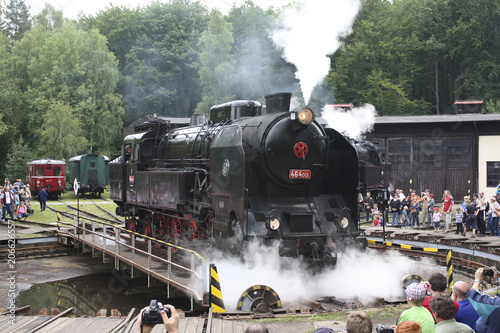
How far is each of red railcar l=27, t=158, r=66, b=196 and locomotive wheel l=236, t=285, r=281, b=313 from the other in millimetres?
24924

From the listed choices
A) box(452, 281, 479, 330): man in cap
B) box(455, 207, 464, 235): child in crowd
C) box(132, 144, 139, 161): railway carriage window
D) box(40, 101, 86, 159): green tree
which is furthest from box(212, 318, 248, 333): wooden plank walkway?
box(40, 101, 86, 159): green tree

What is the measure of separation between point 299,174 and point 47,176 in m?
24.2

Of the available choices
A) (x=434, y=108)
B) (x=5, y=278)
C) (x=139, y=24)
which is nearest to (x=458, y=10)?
(x=434, y=108)

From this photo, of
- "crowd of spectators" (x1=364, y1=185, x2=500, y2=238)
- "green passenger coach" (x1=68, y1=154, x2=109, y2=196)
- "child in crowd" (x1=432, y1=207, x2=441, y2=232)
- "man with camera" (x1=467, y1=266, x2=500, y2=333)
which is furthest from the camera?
"green passenger coach" (x1=68, y1=154, x2=109, y2=196)

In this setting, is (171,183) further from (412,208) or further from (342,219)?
(412,208)

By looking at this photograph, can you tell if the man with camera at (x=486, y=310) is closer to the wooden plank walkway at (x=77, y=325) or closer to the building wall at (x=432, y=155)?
the wooden plank walkway at (x=77, y=325)

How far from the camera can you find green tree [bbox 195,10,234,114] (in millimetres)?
45000

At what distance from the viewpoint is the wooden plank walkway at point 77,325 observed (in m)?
6.71

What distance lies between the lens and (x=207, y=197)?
11.1 metres

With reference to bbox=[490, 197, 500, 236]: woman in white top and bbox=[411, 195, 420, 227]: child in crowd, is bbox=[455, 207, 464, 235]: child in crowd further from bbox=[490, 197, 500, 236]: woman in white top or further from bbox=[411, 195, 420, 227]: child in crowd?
bbox=[411, 195, 420, 227]: child in crowd

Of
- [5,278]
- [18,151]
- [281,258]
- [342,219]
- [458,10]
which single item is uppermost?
[458,10]

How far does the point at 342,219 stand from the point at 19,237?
1164 centimetres

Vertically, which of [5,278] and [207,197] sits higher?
[207,197]

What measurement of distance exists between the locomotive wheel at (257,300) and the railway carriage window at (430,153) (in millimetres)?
21891
